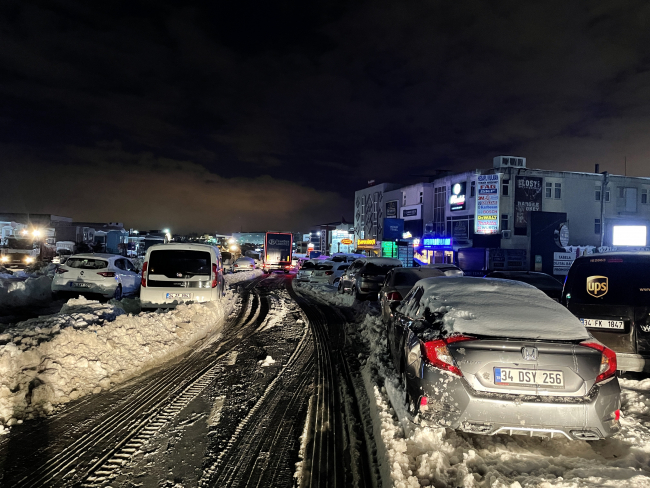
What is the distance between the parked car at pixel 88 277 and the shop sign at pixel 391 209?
5809 centimetres

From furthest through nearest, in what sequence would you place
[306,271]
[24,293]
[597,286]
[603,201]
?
[603,201], [306,271], [24,293], [597,286]

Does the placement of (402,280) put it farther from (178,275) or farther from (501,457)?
(501,457)

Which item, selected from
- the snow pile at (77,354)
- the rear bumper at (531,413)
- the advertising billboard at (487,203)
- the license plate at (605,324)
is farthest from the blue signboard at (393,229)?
the rear bumper at (531,413)

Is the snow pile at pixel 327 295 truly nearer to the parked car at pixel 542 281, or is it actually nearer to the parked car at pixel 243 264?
the parked car at pixel 542 281

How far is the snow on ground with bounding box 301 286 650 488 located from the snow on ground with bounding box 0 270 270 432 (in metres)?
3.94

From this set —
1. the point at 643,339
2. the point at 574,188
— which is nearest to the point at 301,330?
the point at 643,339

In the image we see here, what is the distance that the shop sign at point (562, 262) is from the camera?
36562mm

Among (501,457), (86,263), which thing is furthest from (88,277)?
(501,457)

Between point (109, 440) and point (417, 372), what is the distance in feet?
10.4

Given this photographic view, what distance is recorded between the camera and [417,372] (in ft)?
12.9

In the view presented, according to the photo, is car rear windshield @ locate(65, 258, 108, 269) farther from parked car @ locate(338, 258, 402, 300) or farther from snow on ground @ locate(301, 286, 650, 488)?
snow on ground @ locate(301, 286, 650, 488)

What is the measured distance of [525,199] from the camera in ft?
149

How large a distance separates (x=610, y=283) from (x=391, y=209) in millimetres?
63903

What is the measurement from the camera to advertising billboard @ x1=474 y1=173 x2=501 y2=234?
144 ft
